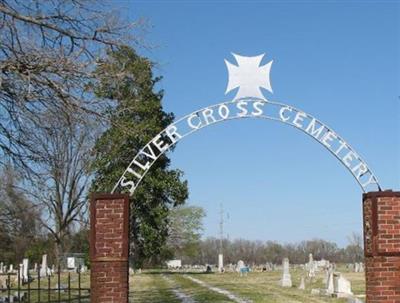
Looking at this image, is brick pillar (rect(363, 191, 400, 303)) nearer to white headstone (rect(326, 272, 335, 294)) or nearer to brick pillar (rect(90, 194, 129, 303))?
brick pillar (rect(90, 194, 129, 303))

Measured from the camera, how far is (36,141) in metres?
13.0

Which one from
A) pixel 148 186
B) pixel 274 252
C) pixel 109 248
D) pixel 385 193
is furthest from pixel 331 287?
pixel 274 252

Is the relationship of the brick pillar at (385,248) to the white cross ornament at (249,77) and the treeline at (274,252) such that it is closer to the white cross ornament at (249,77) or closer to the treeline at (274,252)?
the white cross ornament at (249,77)

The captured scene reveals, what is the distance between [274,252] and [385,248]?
91227 millimetres

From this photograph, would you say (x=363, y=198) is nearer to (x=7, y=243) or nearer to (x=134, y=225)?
(x=134, y=225)

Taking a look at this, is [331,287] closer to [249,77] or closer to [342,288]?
[342,288]

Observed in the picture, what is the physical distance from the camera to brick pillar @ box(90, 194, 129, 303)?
34.8 ft

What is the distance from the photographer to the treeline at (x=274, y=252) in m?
95.7

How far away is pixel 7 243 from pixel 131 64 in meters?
51.7

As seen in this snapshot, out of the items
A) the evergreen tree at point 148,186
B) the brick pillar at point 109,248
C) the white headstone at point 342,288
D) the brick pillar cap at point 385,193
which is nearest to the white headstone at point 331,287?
the white headstone at point 342,288

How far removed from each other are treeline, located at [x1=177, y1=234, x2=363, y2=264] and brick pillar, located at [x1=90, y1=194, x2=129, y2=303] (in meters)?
81.8

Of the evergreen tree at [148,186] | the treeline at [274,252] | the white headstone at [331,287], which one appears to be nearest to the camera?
the white headstone at [331,287]

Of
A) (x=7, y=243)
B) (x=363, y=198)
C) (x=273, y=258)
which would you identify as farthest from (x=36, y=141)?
(x=273, y=258)

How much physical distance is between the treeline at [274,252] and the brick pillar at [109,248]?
268 feet
